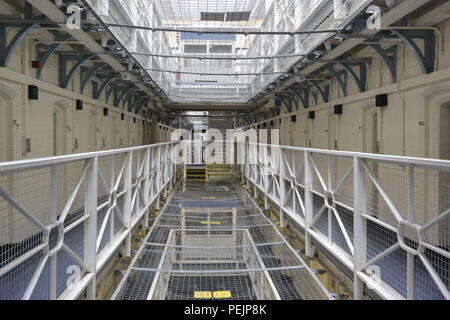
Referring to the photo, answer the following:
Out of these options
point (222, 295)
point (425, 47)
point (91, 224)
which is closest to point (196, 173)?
point (222, 295)

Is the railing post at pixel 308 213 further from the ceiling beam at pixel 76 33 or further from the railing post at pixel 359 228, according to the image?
the ceiling beam at pixel 76 33

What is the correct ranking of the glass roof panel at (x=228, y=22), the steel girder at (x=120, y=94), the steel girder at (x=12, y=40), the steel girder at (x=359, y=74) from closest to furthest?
the steel girder at (x=12, y=40) → the glass roof panel at (x=228, y=22) → the steel girder at (x=359, y=74) → the steel girder at (x=120, y=94)

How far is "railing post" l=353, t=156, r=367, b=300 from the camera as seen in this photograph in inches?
91.5

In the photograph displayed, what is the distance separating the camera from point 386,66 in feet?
14.6

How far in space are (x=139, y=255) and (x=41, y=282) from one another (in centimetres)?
137

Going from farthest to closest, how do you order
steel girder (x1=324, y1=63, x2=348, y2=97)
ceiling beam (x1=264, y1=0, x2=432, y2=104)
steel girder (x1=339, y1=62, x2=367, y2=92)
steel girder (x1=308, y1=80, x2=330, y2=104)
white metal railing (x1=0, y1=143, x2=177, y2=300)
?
steel girder (x1=308, y1=80, x2=330, y2=104)
steel girder (x1=324, y1=63, x2=348, y2=97)
steel girder (x1=339, y1=62, x2=367, y2=92)
ceiling beam (x1=264, y1=0, x2=432, y2=104)
white metal railing (x1=0, y1=143, x2=177, y2=300)

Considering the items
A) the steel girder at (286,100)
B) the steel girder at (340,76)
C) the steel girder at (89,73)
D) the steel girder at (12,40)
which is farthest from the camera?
the steel girder at (286,100)

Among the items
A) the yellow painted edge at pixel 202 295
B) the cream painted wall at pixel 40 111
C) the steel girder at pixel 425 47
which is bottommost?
the yellow painted edge at pixel 202 295

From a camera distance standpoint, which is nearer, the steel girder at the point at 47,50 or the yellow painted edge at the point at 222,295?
the yellow painted edge at the point at 222,295

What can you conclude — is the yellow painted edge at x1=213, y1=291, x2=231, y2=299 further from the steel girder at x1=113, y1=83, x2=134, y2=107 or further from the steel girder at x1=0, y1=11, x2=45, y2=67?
the steel girder at x1=113, y1=83, x2=134, y2=107

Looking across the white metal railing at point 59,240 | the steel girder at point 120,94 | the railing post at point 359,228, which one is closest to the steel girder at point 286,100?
the steel girder at point 120,94

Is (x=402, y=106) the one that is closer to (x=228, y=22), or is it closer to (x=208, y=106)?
(x=228, y=22)

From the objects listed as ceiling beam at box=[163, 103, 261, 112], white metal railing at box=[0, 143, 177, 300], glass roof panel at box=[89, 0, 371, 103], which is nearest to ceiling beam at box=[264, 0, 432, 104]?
glass roof panel at box=[89, 0, 371, 103]

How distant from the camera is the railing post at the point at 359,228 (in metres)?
2.32
